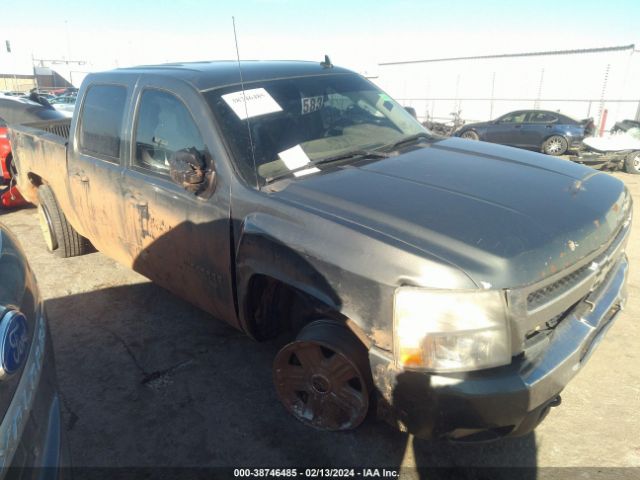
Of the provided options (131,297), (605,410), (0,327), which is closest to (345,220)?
(0,327)

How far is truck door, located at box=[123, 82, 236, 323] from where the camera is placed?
8.68ft

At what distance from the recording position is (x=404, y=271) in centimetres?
183

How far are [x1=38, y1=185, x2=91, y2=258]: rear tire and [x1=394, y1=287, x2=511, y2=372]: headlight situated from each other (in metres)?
4.18

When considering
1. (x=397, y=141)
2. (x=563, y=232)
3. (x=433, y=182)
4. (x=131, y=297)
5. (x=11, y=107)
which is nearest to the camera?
(x=563, y=232)

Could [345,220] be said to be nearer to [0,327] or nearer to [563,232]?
[563,232]

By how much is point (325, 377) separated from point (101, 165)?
2.37 meters

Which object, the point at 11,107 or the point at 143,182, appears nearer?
the point at 143,182

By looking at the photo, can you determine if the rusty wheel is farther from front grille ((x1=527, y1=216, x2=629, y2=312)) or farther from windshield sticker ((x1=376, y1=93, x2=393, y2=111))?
windshield sticker ((x1=376, y1=93, x2=393, y2=111))

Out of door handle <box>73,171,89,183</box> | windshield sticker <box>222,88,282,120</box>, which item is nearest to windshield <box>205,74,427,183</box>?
windshield sticker <box>222,88,282,120</box>

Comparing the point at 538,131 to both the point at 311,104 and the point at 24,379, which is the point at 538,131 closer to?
the point at 311,104

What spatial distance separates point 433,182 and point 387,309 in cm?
89

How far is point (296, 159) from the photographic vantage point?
271 centimetres

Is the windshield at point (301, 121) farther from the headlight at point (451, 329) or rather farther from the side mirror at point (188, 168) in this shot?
the headlight at point (451, 329)

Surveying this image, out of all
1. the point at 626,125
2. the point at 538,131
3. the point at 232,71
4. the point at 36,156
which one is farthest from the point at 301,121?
the point at 626,125
